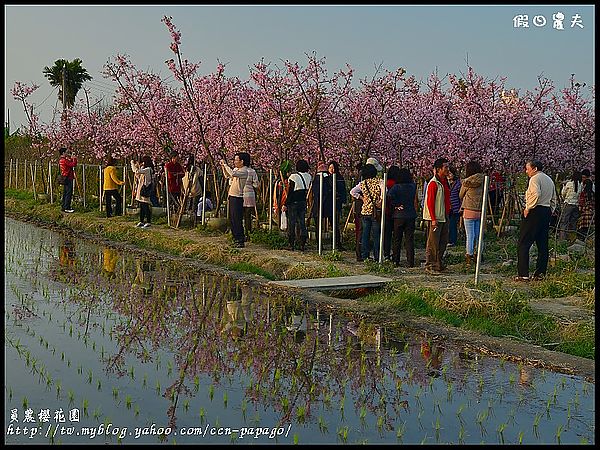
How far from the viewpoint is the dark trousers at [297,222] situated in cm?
1515

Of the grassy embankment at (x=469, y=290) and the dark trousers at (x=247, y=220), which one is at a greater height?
the dark trousers at (x=247, y=220)

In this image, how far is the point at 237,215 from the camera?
51.1 ft

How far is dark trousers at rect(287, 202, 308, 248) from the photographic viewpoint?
15152 mm

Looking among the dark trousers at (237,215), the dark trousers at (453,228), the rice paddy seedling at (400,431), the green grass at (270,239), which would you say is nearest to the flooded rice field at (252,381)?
the rice paddy seedling at (400,431)

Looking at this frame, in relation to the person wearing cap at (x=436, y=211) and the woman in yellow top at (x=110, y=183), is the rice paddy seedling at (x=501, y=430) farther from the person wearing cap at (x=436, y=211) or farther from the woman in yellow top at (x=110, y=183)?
the woman in yellow top at (x=110, y=183)

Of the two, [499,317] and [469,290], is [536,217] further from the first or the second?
[499,317]

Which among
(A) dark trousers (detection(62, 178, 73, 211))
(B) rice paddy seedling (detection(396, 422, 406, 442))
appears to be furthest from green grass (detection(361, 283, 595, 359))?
(A) dark trousers (detection(62, 178, 73, 211))

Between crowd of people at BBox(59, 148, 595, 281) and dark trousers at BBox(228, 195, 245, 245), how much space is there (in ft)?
0.06

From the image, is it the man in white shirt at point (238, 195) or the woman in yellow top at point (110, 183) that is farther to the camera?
the woman in yellow top at point (110, 183)

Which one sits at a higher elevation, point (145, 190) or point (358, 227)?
point (145, 190)

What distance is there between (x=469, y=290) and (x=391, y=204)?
342 cm

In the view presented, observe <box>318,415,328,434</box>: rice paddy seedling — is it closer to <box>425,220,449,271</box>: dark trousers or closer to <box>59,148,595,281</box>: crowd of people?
<box>59,148,595,281</box>: crowd of people

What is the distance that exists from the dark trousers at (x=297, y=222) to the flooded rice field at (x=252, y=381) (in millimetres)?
4431

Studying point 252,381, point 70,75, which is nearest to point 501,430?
point 252,381
